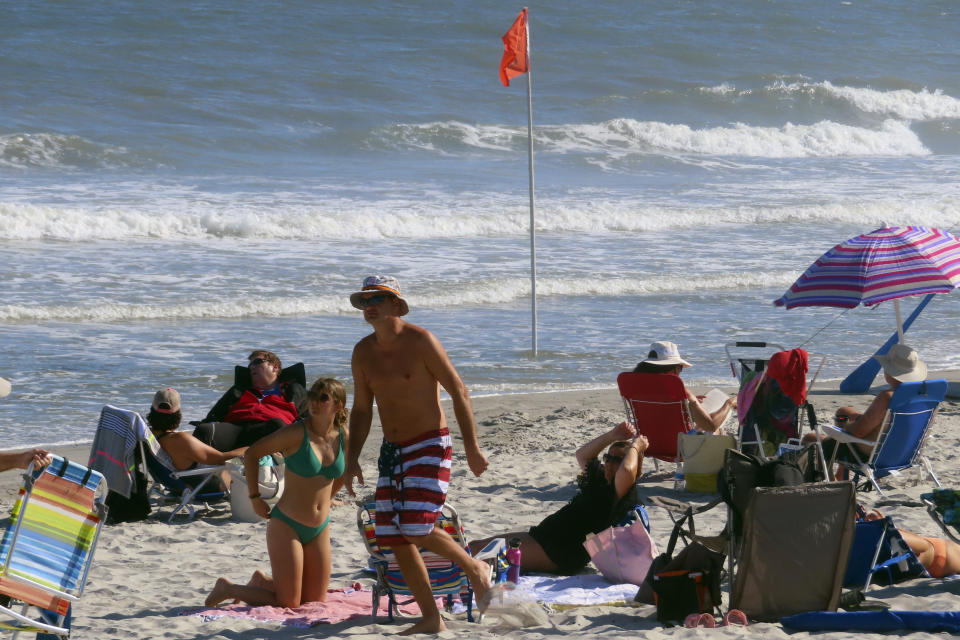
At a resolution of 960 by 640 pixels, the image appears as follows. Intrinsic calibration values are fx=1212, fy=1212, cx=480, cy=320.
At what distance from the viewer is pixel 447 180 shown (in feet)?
73.8

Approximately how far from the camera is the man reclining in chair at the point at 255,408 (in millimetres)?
6633

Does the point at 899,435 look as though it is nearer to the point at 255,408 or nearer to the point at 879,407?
the point at 879,407

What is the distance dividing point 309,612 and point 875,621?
214 cm

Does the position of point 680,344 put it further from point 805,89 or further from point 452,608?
point 805,89

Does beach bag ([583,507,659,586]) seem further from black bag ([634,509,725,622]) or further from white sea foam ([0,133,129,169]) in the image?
white sea foam ([0,133,129,169])

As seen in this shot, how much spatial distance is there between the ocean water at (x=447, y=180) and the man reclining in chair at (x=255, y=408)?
206cm

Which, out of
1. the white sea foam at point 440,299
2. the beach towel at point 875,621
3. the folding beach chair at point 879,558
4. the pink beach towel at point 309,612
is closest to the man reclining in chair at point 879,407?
the folding beach chair at point 879,558

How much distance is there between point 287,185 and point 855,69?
23.2 m

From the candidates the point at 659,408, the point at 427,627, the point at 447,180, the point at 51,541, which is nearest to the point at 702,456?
the point at 659,408

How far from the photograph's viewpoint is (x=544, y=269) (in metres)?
15.3

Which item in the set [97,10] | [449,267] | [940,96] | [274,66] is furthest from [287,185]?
[940,96]

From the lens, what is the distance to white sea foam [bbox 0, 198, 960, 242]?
1717cm

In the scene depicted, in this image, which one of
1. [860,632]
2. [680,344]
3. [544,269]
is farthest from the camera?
[544,269]

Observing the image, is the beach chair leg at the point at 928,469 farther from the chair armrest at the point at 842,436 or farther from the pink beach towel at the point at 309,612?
the pink beach towel at the point at 309,612
